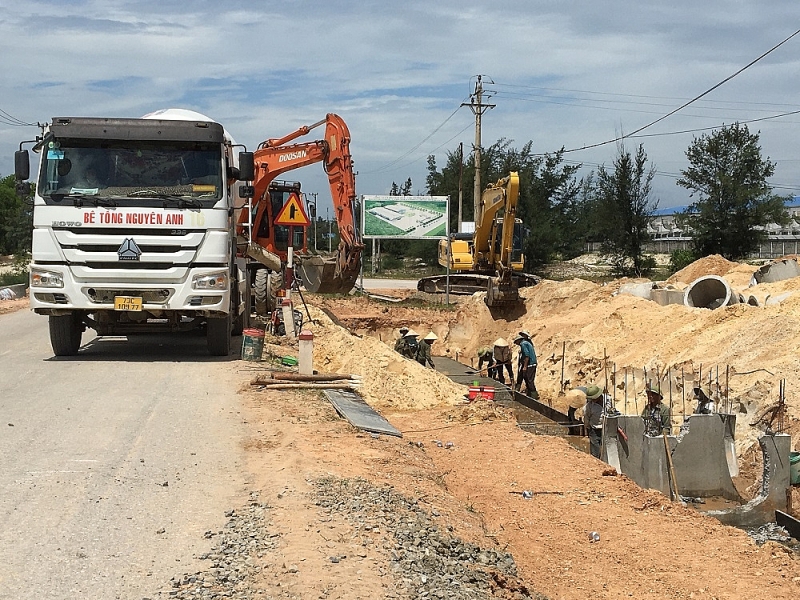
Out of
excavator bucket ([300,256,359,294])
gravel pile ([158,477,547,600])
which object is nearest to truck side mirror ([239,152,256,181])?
gravel pile ([158,477,547,600])

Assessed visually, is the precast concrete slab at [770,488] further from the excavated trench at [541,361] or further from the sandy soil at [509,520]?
the sandy soil at [509,520]

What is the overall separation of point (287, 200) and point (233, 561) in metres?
15.3

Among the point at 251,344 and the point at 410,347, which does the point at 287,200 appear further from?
the point at 251,344

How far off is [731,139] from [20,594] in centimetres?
4933

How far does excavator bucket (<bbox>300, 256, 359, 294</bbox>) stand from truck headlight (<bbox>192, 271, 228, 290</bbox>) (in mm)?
9094

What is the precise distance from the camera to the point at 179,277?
12844 mm

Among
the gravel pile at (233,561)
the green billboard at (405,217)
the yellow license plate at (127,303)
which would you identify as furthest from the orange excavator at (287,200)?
the gravel pile at (233,561)

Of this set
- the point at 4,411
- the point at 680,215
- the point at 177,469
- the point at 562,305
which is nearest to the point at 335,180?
the point at 562,305

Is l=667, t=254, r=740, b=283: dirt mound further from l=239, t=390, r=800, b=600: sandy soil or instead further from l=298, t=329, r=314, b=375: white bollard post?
l=298, t=329, r=314, b=375: white bollard post

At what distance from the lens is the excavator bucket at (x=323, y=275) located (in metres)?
22.4

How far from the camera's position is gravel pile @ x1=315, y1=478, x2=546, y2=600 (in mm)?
5309

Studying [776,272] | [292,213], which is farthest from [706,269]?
[292,213]

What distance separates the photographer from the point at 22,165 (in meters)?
12.5

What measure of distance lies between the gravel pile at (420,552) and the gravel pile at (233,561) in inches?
19.8
